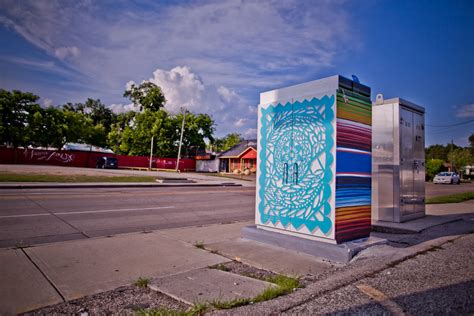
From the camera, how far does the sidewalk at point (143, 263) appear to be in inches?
149

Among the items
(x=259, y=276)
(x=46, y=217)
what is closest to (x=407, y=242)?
(x=259, y=276)

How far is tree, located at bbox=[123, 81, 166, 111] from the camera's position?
6234 centimetres

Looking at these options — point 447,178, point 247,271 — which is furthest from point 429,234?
point 447,178

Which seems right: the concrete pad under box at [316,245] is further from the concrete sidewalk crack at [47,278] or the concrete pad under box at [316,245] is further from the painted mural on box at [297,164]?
the concrete sidewalk crack at [47,278]

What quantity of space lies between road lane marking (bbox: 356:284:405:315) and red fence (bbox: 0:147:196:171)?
46.3 metres

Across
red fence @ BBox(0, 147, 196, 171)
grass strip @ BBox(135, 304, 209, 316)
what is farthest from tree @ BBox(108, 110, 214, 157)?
grass strip @ BBox(135, 304, 209, 316)

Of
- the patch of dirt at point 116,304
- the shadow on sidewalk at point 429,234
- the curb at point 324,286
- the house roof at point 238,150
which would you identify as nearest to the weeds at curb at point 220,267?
the patch of dirt at point 116,304

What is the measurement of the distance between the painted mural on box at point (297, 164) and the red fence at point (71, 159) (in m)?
43.7

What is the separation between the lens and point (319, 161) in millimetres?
5387

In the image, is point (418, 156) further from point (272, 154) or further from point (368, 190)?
point (272, 154)

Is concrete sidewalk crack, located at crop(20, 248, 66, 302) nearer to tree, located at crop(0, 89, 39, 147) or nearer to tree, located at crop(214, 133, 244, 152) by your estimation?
tree, located at crop(0, 89, 39, 147)

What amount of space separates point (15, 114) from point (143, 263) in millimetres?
52913

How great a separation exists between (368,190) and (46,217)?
8.11 m

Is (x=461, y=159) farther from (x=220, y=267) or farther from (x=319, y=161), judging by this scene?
(x=220, y=267)
